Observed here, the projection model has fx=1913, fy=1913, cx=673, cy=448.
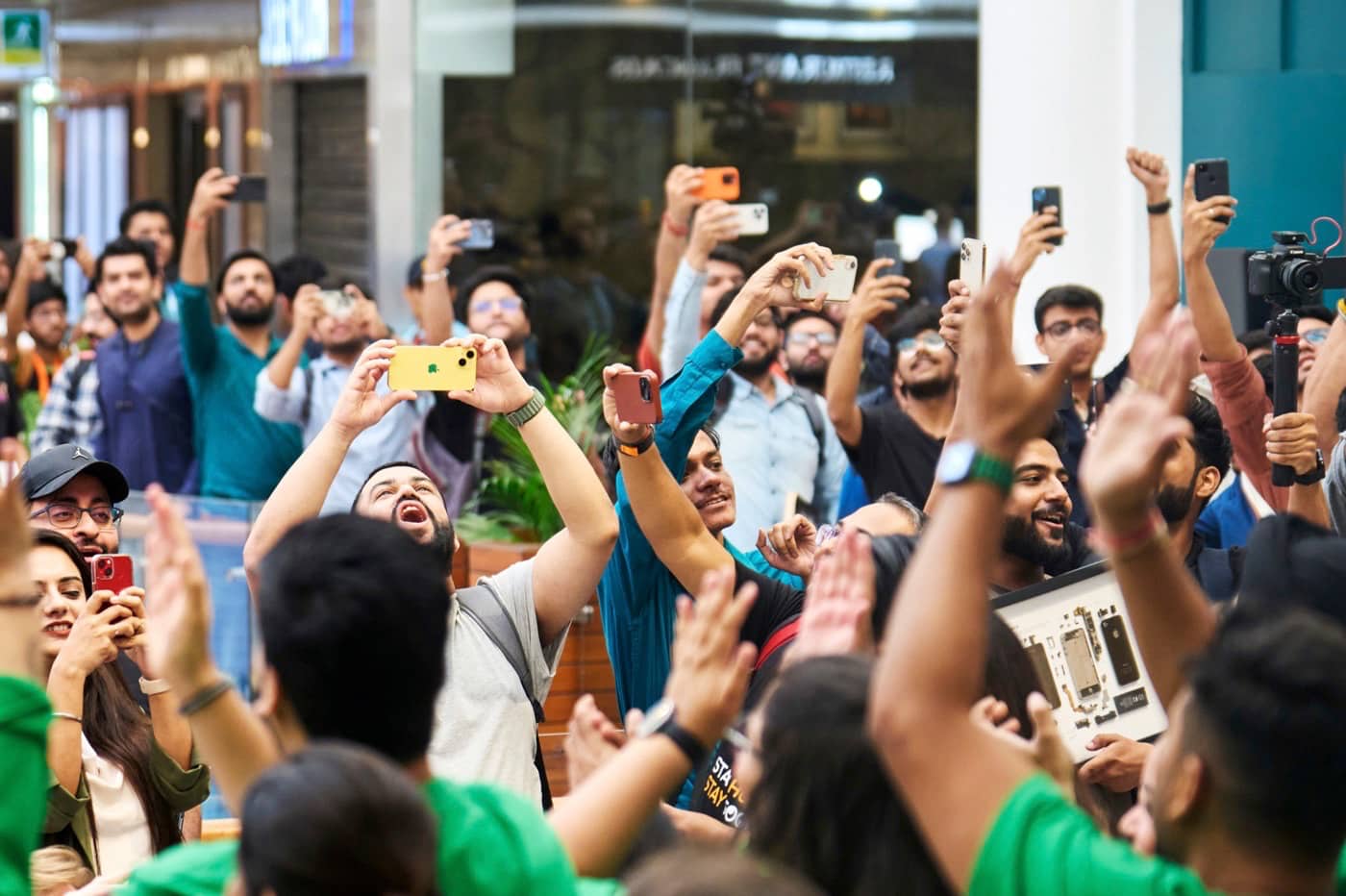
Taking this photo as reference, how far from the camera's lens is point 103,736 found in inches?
144

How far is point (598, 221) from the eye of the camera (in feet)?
39.5

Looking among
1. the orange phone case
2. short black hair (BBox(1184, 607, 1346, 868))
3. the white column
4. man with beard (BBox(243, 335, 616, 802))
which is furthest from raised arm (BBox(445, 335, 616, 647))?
the white column

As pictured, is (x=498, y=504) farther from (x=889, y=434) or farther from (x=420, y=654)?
(x=420, y=654)

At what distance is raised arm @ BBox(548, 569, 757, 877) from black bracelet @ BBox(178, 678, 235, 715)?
0.42m

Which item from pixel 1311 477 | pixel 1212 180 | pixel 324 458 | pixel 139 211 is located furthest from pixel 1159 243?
pixel 139 211

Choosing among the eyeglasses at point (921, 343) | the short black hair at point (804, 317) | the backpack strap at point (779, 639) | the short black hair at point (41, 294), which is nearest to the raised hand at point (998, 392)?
the backpack strap at point (779, 639)

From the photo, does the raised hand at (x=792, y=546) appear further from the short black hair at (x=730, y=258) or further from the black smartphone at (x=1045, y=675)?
the short black hair at (x=730, y=258)

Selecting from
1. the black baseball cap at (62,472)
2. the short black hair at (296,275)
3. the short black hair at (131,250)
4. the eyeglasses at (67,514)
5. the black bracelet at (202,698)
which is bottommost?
the eyeglasses at (67,514)

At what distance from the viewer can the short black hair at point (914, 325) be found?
675 cm

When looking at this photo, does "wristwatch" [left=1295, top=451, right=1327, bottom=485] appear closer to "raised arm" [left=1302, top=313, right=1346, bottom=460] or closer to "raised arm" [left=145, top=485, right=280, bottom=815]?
"raised arm" [left=1302, top=313, right=1346, bottom=460]

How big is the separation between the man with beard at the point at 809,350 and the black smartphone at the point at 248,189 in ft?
7.81

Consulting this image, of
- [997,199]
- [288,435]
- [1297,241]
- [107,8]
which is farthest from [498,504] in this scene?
[107,8]

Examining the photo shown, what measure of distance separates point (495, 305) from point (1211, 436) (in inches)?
139

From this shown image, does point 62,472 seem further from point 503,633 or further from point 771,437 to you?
point 771,437
